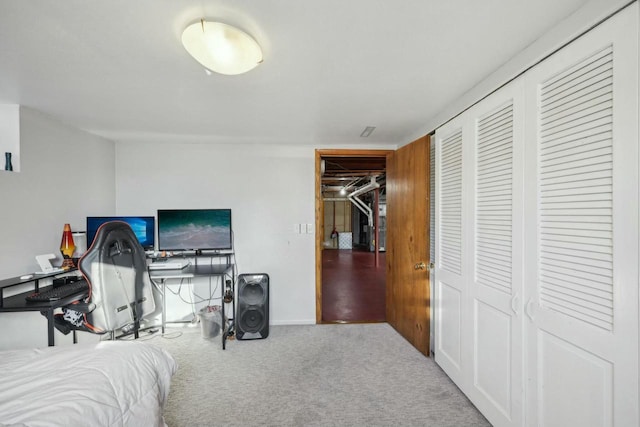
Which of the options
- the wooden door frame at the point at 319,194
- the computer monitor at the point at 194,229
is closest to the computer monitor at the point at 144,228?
the computer monitor at the point at 194,229

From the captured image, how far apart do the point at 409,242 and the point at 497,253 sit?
1123mm

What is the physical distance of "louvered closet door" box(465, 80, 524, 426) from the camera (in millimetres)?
1496

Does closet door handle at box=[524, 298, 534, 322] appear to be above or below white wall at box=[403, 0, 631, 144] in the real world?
below

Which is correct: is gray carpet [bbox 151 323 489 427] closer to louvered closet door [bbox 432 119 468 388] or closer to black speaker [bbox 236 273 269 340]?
black speaker [bbox 236 273 269 340]

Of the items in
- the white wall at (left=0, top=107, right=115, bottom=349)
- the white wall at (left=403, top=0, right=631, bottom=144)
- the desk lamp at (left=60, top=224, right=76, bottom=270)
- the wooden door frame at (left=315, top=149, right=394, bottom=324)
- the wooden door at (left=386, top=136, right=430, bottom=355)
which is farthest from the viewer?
the wooden door frame at (left=315, top=149, right=394, bottom=324)

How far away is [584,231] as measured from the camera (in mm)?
1149

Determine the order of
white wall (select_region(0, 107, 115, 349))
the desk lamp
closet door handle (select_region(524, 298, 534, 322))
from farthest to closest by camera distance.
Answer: the desk lamp → white wall (select_region(0, 107, 115, 349)) → closet door handle (select_region(524, 298, 534, 322))

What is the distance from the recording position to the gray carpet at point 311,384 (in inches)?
70.6

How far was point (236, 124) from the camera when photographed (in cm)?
265

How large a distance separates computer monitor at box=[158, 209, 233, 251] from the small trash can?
29.3 inches

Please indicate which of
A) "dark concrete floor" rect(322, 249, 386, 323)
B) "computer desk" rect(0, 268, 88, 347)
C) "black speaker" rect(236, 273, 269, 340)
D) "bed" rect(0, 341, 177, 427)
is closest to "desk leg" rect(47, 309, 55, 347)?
"computer desk" rect(0, 268, 88, 347)

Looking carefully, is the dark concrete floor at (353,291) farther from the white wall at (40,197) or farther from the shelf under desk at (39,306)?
the white wall at (40,197)

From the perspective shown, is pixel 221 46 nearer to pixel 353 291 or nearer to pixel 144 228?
Result: pixel 144 228

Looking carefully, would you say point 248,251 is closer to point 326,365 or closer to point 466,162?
point 326,365
